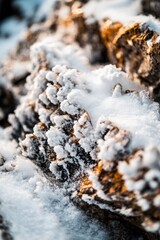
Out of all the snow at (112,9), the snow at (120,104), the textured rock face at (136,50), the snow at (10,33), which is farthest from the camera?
the snow at (10,33)

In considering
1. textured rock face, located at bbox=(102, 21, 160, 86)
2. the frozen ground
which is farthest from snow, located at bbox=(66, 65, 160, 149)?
textured rock face, located at bbox=(102, 21, 160, 86)

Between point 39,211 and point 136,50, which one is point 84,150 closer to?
point 39,211

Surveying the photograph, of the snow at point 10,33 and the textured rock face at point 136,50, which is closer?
the textured rock face at point 136,50

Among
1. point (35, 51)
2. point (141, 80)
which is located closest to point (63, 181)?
point (141, 80)

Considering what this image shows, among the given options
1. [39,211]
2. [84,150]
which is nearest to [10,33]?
[84,150]

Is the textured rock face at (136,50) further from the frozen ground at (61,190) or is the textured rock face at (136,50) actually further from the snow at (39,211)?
the snow at (39,211)

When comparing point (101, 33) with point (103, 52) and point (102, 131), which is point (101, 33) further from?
point (102, 131)

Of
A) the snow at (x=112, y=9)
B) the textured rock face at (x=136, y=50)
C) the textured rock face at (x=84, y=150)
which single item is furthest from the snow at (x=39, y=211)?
the snow at (x=112, y=9)

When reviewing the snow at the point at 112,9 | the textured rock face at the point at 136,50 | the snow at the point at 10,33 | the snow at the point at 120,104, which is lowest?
the snow at the point at 120,104

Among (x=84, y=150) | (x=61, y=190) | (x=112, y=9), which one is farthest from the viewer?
(x=112, y=9)

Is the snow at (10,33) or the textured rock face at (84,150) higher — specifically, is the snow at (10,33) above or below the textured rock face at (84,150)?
above
